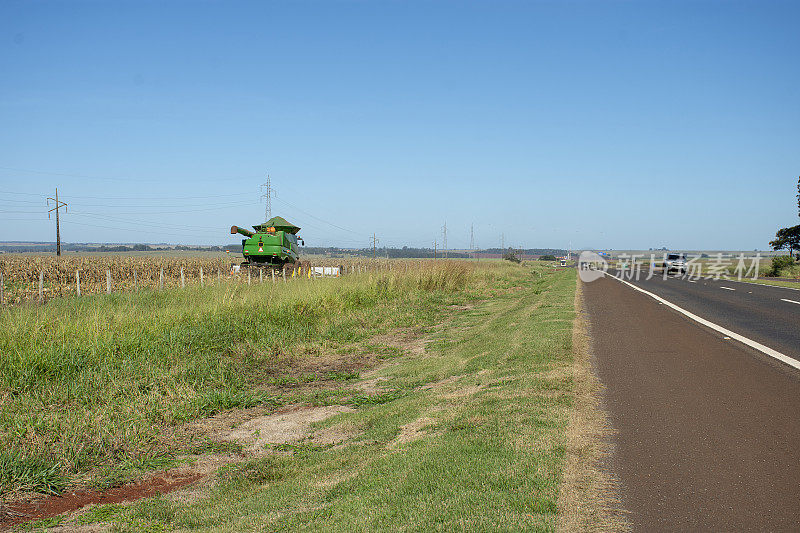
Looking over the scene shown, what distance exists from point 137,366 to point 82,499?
4.54 meters

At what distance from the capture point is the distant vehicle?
144 ft

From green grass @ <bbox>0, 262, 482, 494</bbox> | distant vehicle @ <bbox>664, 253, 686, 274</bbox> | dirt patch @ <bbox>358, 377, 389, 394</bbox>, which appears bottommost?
dirt patch @ <bbox>358, 377, 389, 394</bbox>

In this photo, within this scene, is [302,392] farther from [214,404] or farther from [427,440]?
[427,440]

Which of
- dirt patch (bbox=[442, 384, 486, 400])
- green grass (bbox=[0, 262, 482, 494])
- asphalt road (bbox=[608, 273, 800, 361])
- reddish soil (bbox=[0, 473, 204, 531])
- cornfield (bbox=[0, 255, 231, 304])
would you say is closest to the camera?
reddish soil (bbox=[0, 473, 204, 531])

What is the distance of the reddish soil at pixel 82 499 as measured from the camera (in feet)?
16.2

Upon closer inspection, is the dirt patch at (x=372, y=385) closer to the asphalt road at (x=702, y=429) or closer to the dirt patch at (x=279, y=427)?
the dirt patch at (x=279, y=427)

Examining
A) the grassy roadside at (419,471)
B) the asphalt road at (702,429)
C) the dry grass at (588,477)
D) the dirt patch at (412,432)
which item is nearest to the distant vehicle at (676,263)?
the asphalt road at (702,429)

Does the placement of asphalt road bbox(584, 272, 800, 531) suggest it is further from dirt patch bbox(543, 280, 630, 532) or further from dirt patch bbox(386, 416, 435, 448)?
dirt patch bbox(386, 416, 435, 448)

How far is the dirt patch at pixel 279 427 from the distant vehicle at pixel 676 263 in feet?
139

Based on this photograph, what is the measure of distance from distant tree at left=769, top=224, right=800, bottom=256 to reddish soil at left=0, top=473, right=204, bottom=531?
209 feet

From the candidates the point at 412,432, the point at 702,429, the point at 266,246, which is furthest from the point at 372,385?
the point at 266,246

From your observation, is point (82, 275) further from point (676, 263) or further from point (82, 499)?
point (676, 263)

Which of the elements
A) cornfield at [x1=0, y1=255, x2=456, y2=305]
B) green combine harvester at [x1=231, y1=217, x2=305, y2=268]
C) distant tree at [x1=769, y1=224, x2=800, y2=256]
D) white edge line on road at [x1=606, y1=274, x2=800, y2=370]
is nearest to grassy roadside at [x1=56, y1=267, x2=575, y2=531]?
white edge line on road at [x1=606, y1=274, x2=800, y2=370]

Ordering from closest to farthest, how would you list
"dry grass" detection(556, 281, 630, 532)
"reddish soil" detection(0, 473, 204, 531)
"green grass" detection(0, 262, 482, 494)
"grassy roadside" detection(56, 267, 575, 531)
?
"dry grass" detection(556, 281, 630, 532)
"grassy roadside" detection(56, 267, 575, 531)
"reddish soil" detection(0, 473, 204, 531)
"green grass" detection(0, 262, 482, 494)
